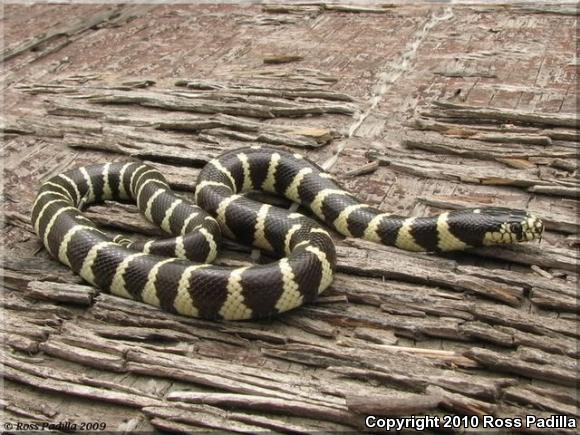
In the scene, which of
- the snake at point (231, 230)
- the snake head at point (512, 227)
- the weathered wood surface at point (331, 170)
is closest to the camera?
the weathered wood surface at point (331, 170)

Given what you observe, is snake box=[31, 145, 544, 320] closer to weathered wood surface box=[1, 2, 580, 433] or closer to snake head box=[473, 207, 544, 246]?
snake head box=[473, 207, 544, 246]

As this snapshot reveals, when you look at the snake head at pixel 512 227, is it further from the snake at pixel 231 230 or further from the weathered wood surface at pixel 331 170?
the weathered wood surface at pixel 331 170

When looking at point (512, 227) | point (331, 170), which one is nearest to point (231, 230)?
point (331, 170)

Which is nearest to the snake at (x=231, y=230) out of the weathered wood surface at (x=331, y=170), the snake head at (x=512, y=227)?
the snake head at (x=512, y=227)

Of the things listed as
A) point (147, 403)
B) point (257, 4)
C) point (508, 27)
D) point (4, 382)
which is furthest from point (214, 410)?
point (257, 4)

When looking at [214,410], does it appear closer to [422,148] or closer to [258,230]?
[258,230]
